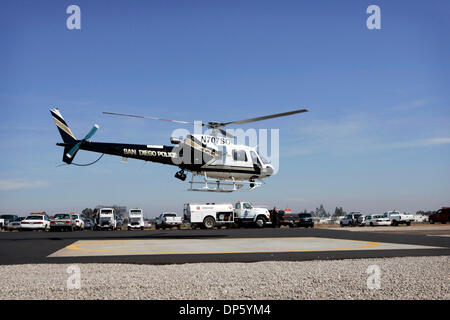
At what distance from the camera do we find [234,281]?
26.1 ft

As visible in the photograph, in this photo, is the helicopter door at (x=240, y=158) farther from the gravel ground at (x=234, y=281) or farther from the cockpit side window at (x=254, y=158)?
the gravel ground at (x=234, y=281)

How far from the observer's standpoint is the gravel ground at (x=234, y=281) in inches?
269

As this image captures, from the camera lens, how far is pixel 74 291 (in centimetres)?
711

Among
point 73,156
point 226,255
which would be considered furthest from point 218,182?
point 226,255

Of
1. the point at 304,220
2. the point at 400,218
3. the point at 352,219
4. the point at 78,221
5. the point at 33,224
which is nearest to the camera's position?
the point at 33,224

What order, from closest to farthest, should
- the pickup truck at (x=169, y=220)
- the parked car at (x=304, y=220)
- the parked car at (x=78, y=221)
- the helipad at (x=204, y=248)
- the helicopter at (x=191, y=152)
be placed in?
the helipad at (x=204, y=248)
the helicopter at (x=191, y=152)
the parked car at (x=78, y=221)
the pickup truck at (x=169, y=220)
the parked car at (x=304, y=220)

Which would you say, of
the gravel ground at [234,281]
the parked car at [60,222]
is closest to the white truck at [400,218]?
the parked car at [60,222]

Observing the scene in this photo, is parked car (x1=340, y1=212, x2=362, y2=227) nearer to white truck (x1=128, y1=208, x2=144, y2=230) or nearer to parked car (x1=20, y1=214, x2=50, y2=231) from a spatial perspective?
white truck (x1=128, y1=208, x2=144, y2=230)

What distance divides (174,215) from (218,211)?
8475mm

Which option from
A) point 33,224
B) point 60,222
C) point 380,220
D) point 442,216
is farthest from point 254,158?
point 442,216

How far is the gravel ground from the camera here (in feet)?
22.4

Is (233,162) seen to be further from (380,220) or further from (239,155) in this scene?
(380,220)

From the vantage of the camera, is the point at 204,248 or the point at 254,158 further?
the point at 254,158
